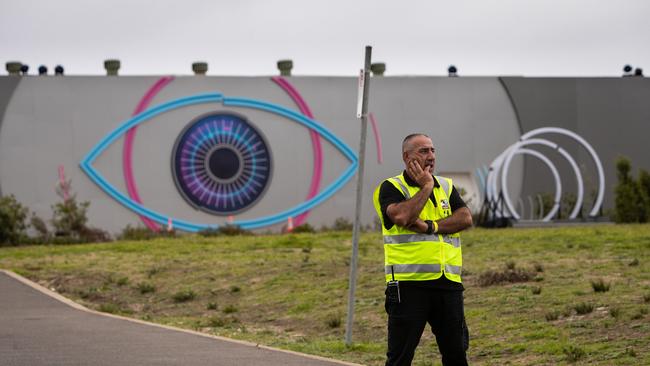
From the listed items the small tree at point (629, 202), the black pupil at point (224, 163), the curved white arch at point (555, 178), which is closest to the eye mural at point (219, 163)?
the black pupil at point (224, 163)

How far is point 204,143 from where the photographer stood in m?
41.0

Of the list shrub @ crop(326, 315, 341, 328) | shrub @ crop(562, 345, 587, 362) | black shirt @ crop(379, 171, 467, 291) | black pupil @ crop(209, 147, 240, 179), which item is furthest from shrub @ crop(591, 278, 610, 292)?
black pupil @ crop(209, 147, 240, 179)

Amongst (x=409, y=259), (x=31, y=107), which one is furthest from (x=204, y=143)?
(x=409, y=259)

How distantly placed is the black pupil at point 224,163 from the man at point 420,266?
1230 inches

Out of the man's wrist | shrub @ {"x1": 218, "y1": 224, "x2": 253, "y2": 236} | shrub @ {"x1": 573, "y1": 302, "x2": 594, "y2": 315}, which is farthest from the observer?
shrub @ {"x1": 218, "y1": 224, "x2": 253, "y2": 236}

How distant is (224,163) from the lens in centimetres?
4075

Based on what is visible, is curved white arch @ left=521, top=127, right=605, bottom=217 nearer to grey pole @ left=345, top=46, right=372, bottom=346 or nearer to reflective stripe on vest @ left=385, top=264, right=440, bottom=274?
grey pole @ left=345, top=46, right=372, bottom=346

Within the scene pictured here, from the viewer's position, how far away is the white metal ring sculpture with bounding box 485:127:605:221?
123 ft

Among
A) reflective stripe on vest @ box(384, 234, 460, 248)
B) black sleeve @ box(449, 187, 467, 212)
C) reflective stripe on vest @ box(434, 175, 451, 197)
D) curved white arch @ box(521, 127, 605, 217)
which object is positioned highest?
curved white arch @ box(521, 127, 605, 217)

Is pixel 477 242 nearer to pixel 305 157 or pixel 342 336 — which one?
pixel 342 336

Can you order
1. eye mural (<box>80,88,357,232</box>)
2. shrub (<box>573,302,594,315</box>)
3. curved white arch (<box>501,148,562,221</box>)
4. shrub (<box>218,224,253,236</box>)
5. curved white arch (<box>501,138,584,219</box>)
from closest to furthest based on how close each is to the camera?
shrub (<box>573,302,594,315</box>), curved white arch (<box>501,138,584,219</box>), curved white arch (<box>501,148,562,221</box>), shrub (<box>218,224,253,236</box>), eye mural (<box>80,88,357,232</box>)

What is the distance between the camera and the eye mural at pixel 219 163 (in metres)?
40.5

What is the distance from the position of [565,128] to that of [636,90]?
2.88 metres

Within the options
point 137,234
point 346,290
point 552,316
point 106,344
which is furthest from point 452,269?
point 137,234
